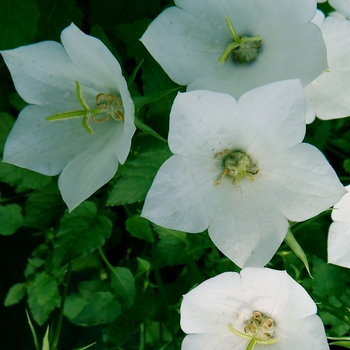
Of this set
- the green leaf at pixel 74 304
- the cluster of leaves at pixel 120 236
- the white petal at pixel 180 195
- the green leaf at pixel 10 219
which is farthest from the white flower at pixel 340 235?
the green leaf at pixel 10 219

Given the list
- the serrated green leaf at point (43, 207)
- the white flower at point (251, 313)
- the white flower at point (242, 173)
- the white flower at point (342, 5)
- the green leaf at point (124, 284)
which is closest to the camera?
the white flower at point (242, 173)

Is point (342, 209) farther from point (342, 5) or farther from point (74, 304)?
point (74, 304)

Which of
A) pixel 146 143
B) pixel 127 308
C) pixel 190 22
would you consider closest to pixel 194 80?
pixel 190 22

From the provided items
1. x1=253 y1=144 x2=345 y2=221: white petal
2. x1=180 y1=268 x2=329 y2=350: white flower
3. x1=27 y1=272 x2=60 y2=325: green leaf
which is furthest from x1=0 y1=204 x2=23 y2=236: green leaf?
x1=253 y1=144 x2=345 y2=221: white petal

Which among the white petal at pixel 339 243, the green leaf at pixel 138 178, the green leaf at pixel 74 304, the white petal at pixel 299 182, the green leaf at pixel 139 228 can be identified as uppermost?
the white petal at pixel 299 182

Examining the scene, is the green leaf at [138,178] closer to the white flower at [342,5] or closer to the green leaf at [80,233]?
the green leaf at [80,233]

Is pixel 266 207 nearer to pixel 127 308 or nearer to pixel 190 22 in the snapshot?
pixel 190 22
